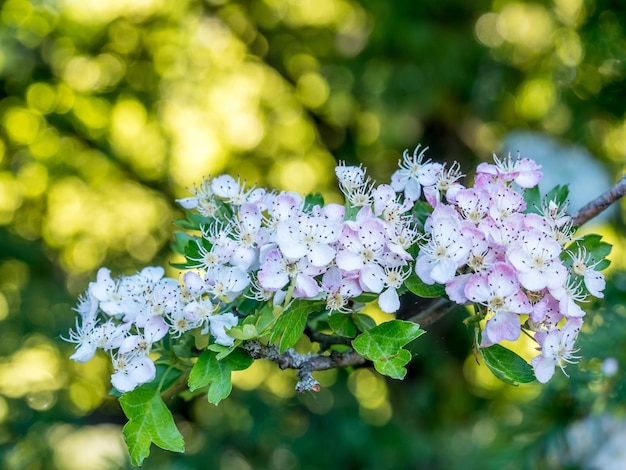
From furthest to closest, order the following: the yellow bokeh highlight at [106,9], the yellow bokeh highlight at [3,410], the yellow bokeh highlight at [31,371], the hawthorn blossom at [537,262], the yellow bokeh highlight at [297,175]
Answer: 1. the yellow bokeh highlight at [297,175]
2. the yellow bokeh highlight at [106,9]
3. the yellow bokeh highlight at [31,371]
4. the yellow bokeh highlight at [3,410]
5. the hawthorn blossom at [537,262]

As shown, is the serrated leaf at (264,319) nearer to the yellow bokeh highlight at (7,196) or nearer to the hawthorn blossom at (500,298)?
the hawthorn blossom at (500,298)

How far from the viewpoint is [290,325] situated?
712mm

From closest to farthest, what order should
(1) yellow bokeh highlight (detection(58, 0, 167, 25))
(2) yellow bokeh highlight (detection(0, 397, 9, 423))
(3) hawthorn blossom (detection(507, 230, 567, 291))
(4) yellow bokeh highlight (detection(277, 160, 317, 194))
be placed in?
(3) hawthorn blossom (detection(507, 230, 567, 291)) → (2) yellow bokeh highlight (detection(0, 397, 9, 423)) → (1) yellow bokeh highlight (detection(58, 0, 167, 25)) → (4) yellow bokeh highlight (detection(277, 160, 317, 194))

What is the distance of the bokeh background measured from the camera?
2057mm

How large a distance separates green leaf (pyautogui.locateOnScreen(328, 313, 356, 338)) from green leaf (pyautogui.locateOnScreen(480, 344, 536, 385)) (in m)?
0.13

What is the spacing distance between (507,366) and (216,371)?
0.27 metres

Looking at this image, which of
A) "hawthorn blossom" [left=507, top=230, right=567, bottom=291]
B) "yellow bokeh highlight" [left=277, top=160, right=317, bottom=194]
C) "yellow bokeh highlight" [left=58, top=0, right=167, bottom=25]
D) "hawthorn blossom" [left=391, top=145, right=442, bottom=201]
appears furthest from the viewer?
"yellow bokeh highlight" [left=277, top=160, right=317, bottom=194]

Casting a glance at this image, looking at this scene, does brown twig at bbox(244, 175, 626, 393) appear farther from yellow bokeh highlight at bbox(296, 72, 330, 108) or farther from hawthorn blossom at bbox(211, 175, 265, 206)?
yellow bokeh highlight at bbox(296, 72, 330, 108)

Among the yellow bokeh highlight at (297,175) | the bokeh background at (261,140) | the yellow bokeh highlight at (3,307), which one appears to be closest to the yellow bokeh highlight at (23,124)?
the bokeh background at (261,140)

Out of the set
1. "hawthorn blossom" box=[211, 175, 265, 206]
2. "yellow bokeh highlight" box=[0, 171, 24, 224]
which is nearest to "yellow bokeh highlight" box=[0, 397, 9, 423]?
"yellow bokeh highlight" box=[0, 171, 24, 224]

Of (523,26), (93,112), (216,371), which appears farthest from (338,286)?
(523,26)

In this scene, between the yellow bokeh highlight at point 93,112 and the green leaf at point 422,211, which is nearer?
the green leaf at point 422,211

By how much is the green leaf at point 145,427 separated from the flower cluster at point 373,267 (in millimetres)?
33

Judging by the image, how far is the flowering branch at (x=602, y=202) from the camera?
0.85m
